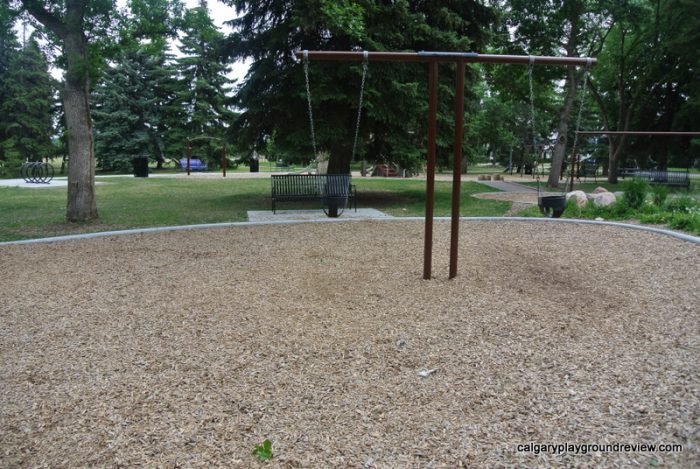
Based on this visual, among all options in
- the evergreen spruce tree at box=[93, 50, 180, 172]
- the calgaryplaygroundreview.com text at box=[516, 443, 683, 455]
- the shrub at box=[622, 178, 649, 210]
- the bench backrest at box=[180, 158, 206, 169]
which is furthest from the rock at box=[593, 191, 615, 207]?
the bench backrest at box=[180, 158, 206, 169]

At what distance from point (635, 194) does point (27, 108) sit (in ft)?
115

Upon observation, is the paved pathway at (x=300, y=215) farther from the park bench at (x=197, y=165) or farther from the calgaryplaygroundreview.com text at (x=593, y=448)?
the park bench at (x=197, y=165)

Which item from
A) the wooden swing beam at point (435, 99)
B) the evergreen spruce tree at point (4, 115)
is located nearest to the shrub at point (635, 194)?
the wooden swing beam at point (435, 99)

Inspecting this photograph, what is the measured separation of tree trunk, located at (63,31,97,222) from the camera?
26.9ft

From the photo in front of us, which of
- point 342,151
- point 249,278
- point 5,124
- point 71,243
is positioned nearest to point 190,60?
point 5,124

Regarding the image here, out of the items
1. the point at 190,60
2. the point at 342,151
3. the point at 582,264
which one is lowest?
the point at 582,264

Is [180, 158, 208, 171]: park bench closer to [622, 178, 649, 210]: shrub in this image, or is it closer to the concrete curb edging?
the concrete curb edging

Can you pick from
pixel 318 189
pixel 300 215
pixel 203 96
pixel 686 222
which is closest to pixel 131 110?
pixel 203 96

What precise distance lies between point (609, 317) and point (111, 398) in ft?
11.4

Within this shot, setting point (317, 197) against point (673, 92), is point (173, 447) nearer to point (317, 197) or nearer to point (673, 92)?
point (317, 197)

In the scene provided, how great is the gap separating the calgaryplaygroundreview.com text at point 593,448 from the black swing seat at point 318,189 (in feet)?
24.2

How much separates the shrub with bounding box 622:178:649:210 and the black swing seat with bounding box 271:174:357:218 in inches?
206

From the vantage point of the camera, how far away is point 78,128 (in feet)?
27.5

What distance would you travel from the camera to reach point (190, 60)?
1406 inches
